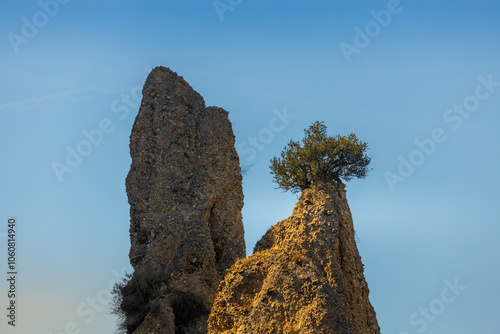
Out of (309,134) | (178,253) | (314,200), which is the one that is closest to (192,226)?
(178,253)

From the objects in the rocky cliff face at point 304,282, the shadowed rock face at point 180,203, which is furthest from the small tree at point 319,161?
the shadowed rock face at point 180,203

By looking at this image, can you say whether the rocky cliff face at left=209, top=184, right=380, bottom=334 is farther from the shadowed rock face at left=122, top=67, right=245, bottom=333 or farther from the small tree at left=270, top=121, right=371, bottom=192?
the shadowed rock face at left=122, top=67, right=245, bottom=333

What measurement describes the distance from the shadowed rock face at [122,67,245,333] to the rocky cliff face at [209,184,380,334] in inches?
324

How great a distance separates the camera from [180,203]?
29828mm

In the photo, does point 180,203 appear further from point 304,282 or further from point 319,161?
point 304,282

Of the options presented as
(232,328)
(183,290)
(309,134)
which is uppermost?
(309,134)

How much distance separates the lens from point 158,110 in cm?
3180

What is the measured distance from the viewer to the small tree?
21.5 metres

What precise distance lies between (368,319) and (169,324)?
30.3ft

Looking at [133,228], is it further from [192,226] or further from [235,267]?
[235,267]

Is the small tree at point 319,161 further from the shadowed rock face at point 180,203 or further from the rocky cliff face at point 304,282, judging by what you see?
the shadowed rock face at point 180,203

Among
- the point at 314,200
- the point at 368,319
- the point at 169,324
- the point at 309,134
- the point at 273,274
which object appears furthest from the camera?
the point at 169,324

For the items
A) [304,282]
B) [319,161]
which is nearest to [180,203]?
[319,161]

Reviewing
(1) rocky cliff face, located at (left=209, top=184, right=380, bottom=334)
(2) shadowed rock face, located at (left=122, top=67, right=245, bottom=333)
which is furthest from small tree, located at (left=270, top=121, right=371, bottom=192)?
(2) shadowed rock face, located at (left=122, top=67, right=245, bottom=333)
